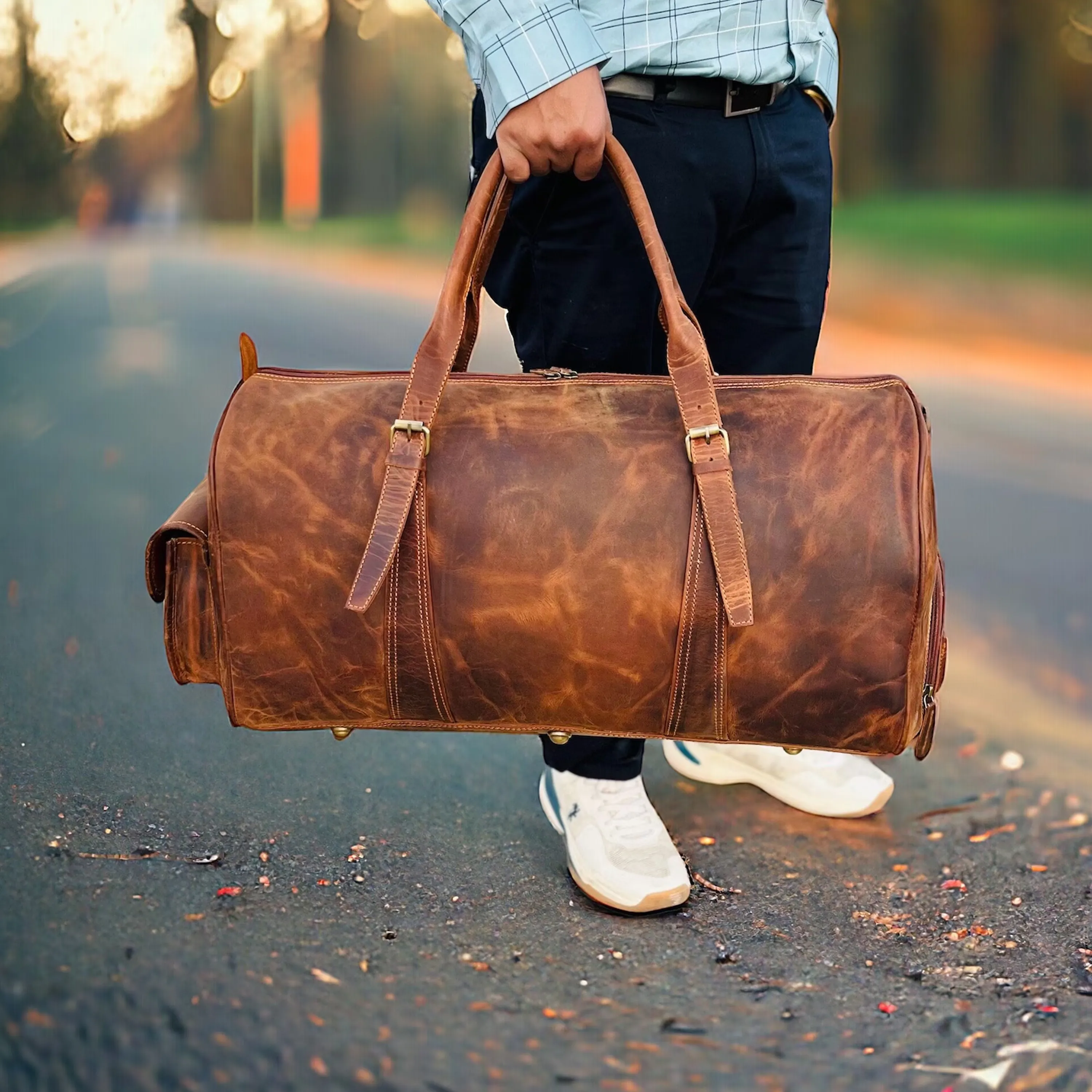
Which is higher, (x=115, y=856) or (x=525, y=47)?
(x=525, y=47)

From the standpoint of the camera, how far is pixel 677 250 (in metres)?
1.43

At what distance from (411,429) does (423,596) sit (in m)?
0.18

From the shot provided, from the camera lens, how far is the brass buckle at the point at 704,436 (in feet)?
4.12

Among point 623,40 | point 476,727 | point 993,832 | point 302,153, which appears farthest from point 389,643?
point 302,153

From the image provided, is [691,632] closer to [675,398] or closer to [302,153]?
[675,398]

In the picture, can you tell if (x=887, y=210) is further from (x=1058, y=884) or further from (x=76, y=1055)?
(x=76, y=1055)

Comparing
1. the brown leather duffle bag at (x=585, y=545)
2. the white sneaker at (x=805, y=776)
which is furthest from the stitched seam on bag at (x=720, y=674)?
the white sneaker at (x=805, y=776)

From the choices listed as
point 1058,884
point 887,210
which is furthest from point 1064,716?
point 887,210

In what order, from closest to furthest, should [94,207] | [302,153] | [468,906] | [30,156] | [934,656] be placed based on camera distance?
[934,656] → [468,906] → [30,156] → [94,207] → [302,153]

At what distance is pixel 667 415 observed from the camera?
130 cm

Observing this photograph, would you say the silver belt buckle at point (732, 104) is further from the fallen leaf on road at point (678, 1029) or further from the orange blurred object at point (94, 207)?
the orange blurred object at point (94, 207)

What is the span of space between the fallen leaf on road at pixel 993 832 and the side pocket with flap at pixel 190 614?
1.14m

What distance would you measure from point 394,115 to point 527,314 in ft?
12.0

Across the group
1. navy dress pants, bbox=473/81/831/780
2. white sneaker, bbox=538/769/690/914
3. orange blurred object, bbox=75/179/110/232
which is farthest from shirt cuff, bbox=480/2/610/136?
orange blurred object, bbox=75/179/110/232
